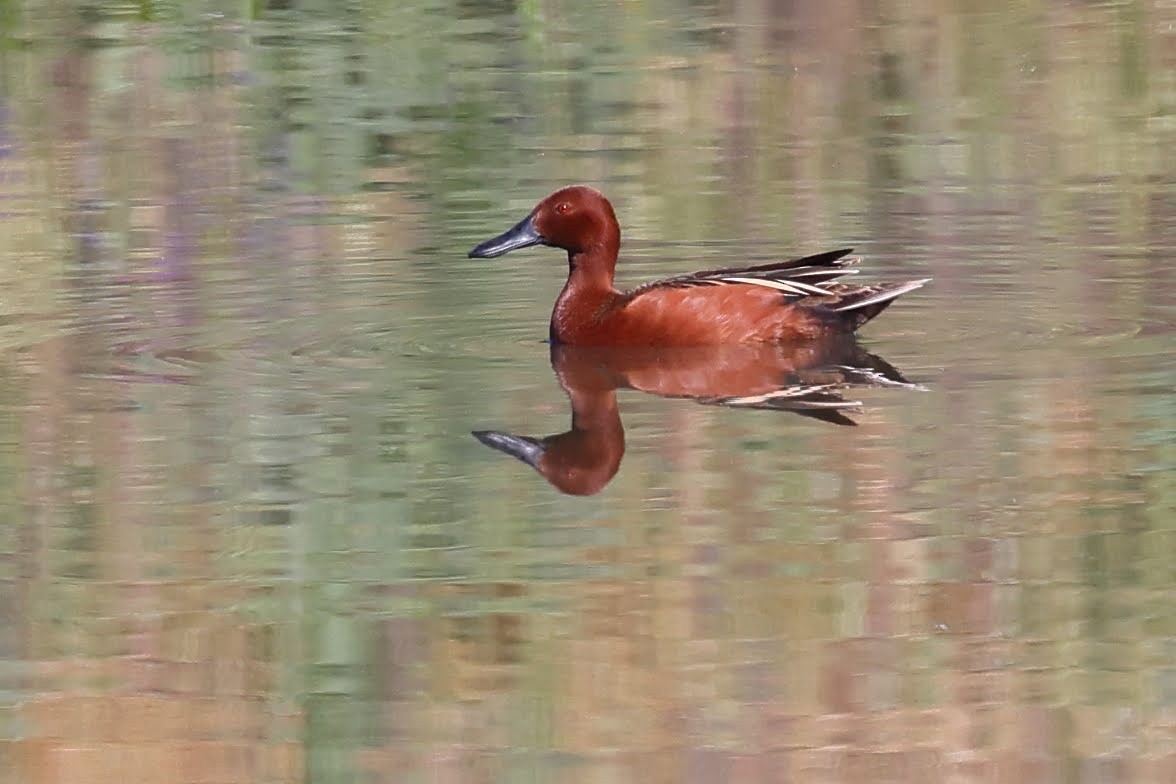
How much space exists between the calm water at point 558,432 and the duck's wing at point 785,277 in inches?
11.9

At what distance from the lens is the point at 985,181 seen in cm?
1207

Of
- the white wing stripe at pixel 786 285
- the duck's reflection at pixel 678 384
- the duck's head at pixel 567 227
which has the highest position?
the duck's head at pixel 567 227

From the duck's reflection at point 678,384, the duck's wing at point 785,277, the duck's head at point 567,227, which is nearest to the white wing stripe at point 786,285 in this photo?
the duck's wing at point 785,277

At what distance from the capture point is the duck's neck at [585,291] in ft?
31.1

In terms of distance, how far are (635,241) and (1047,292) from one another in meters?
2.23

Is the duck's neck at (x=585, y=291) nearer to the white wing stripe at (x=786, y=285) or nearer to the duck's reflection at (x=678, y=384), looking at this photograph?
the duck's reflection at (x=678, y=384)

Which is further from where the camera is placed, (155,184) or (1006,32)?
(1006,32)

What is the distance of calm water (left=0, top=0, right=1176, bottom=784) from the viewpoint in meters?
5.36

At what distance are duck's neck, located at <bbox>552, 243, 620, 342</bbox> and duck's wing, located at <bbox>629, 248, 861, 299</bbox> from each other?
0.60 feet

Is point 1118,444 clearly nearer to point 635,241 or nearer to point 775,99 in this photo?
point 635,241

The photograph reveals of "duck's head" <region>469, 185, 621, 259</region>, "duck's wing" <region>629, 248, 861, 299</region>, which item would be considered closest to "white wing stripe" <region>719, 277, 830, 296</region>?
"duck's wing" <region>629, 248, 861, 299</region>

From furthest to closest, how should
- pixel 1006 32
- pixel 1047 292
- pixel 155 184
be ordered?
pixel 1006 32, pixel 155 184, pixel 1047 292

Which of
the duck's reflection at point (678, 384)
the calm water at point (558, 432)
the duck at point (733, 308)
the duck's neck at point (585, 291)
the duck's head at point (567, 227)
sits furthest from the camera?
the duck's head at point (567, 227)

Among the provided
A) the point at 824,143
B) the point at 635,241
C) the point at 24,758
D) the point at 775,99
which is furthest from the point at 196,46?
the point at 24,758
